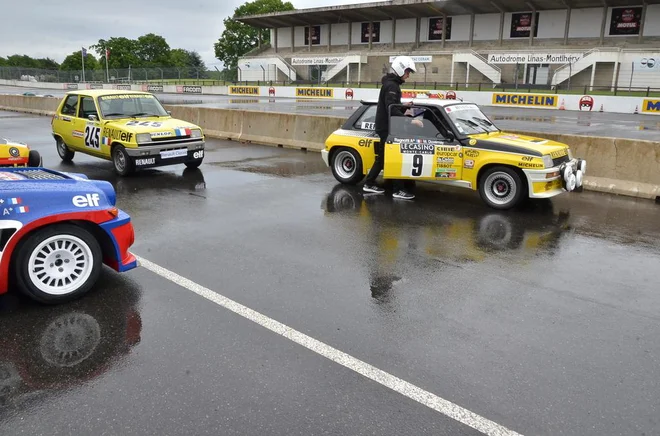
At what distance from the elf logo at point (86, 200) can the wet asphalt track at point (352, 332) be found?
0.82 meters

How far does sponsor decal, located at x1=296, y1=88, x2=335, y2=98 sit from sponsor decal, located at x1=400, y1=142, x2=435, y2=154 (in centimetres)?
3704

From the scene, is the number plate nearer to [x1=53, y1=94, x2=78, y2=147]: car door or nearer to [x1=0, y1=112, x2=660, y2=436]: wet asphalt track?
[x1=53, y1=94, x2=78, y2=147]: car door

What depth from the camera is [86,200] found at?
4.49 metres

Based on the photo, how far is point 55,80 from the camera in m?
66.8

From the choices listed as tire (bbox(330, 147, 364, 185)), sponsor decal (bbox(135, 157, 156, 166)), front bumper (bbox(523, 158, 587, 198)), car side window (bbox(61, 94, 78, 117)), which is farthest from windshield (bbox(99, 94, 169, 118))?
front bumper (bbox(523, 158, 587, 198))

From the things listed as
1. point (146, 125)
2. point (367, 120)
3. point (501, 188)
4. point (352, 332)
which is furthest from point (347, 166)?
point (352, 332)

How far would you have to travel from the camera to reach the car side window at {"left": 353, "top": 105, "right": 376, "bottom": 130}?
31.0 feet

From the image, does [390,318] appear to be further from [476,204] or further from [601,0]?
[601,0]

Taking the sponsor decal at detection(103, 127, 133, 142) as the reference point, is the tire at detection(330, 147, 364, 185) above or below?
below

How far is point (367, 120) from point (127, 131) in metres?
4.55

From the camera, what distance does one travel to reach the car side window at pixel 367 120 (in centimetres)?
945

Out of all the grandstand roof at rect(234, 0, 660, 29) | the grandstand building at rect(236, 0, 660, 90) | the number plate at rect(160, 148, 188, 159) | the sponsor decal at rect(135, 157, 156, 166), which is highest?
the grandstand roof at rect(234, 0, 660, 29)

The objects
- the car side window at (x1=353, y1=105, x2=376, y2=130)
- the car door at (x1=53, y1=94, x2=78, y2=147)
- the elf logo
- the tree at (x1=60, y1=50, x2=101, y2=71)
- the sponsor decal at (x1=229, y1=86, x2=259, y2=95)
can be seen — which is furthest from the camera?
the tree at (x1=60, y1=50, x2=101, y2=71)

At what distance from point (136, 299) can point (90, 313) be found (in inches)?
15.8
